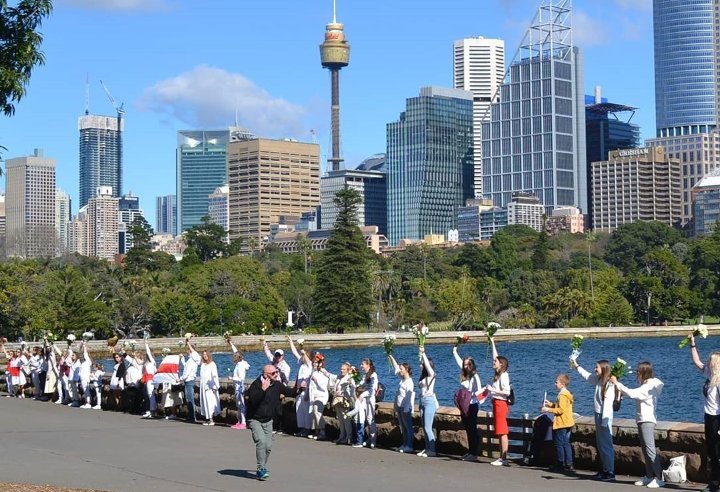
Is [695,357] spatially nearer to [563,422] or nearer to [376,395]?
[563,422]

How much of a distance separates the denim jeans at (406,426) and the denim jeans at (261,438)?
12.4 ft

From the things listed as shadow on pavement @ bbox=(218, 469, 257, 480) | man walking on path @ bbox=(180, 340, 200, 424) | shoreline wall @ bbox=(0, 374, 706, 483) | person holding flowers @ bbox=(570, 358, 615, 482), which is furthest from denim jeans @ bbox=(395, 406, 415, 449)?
man walking on path @ bbox=(180, 340, 200, 424)

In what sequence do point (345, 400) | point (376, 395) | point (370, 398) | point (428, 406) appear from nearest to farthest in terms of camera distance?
1. point (428, 406)
2. point (370, 398)
3. point (376, 395)
4. point (345, 400)

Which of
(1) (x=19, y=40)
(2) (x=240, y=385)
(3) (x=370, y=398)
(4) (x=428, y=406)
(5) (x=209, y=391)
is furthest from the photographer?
(5) (x=209, y=391)

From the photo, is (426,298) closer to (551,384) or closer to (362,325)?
(362,325)

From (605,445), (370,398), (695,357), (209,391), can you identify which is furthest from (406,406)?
(209,391)

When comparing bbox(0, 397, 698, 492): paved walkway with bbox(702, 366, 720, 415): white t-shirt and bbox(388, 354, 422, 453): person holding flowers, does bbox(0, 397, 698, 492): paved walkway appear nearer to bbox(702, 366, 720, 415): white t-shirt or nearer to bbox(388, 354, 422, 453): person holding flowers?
bbox(388, 354, 422, 453): person holding flowers

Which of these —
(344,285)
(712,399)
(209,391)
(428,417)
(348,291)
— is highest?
(344,285)

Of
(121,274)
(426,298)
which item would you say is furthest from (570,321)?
(121,274)

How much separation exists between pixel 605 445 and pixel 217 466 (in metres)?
6.36

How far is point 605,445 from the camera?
745 inches

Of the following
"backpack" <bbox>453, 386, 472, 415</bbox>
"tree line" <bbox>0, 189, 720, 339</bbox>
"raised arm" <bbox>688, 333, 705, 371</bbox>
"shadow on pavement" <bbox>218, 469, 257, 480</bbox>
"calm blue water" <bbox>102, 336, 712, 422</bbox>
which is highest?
"tree line" <bbox>0, 189, 720, 339</bbox>

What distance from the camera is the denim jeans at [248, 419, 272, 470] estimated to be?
19328 mm

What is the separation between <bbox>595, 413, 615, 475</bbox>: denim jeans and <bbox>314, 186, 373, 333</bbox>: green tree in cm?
10494
